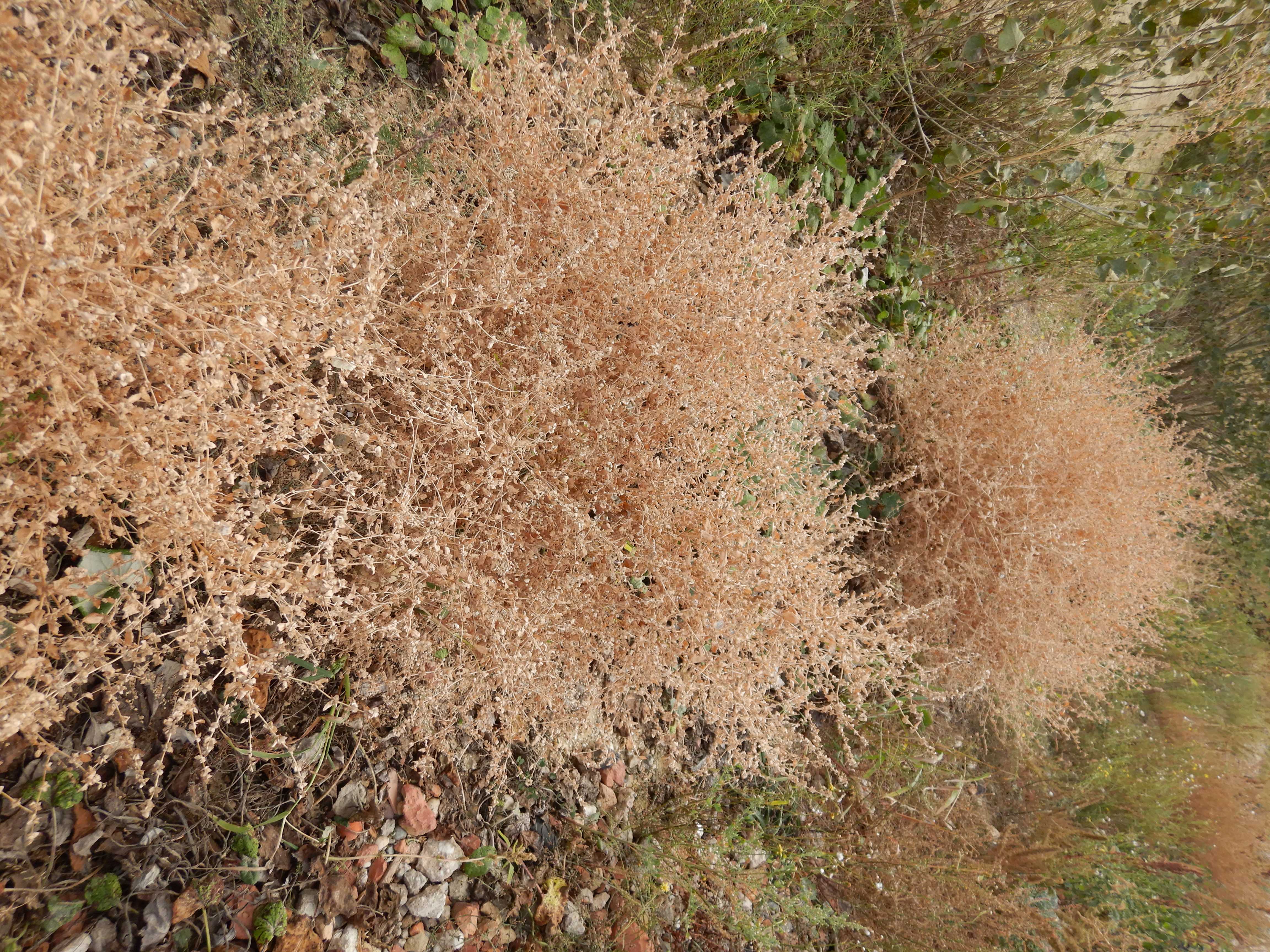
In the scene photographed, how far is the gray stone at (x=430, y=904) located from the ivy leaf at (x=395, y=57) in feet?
7.41

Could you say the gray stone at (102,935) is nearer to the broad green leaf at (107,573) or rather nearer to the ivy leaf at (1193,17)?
the broad green leaf at (107,573)

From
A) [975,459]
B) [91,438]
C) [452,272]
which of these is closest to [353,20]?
[452,272]

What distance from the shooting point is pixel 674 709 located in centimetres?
196

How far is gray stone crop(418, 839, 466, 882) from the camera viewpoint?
162 centimetres

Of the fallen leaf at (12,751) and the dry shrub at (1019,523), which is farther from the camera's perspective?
the dry shrub at (1019,523)

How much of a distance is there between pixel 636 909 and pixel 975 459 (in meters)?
2.19

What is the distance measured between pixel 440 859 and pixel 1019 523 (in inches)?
96.8

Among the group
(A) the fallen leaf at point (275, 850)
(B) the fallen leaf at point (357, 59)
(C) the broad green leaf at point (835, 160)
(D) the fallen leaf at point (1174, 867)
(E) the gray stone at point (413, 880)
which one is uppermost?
(B) the fallen leaf at point (357, 59)

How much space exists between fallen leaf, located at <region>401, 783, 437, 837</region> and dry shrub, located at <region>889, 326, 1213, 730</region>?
1953 millimetres

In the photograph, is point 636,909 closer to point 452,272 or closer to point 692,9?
point 452,272

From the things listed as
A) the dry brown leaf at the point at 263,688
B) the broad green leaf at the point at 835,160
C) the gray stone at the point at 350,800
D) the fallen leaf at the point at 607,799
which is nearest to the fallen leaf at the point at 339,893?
the gray stone at the point at 350,800

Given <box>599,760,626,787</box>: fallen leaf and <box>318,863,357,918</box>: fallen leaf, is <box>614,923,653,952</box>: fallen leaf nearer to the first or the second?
<box>599,760,626,787</box>: fallen leaf

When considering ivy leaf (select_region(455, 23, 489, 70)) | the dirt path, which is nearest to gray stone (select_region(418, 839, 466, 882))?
ivy leaf (select_region(455, 23, 489, 70))

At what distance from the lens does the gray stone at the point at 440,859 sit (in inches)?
63.9
